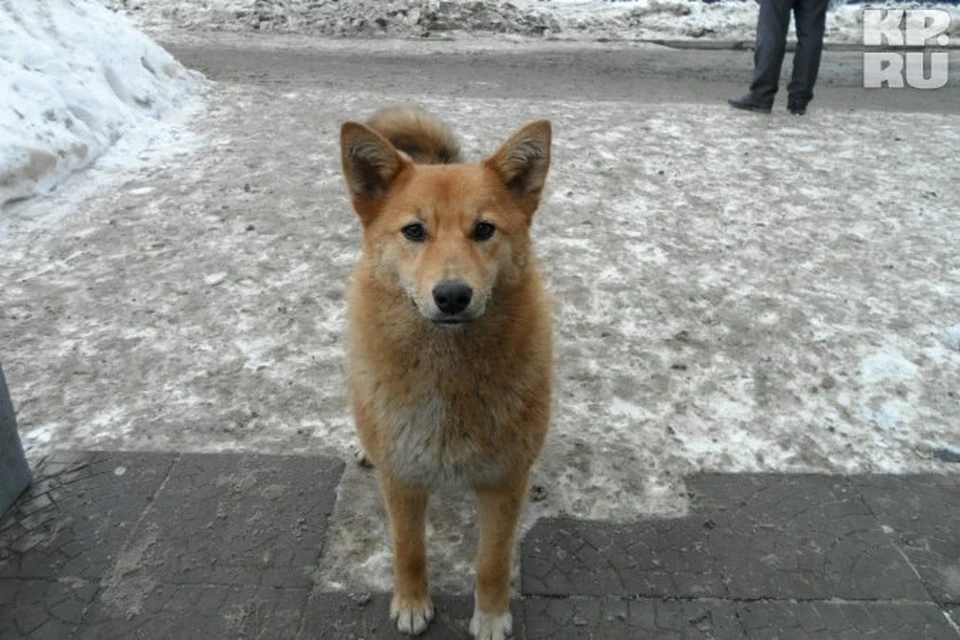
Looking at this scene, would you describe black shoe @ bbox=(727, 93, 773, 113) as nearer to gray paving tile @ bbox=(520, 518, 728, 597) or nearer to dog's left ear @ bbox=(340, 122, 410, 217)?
gray paving tile @ bbox=(520, 518, 728, 597)

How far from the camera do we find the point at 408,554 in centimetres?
244

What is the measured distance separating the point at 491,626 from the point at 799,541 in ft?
4.15

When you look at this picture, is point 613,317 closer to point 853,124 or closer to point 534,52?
point 853,124

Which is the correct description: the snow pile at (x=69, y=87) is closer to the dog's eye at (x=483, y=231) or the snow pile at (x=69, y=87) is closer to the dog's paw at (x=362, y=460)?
→ the dog's paw at (x=362, y=460)

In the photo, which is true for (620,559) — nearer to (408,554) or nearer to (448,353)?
(408,554)

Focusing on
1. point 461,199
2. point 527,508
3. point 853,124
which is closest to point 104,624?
point 527,508

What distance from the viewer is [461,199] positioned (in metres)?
2.37

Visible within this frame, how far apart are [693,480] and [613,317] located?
1314 millimetres

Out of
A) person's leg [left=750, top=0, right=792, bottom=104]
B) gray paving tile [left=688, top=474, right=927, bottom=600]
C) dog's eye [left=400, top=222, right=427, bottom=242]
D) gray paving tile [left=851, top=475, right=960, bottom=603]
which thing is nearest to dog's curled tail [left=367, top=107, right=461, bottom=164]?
dog's eye [left=400, top=222, right=427, bottom=242]

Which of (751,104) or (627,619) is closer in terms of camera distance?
(627,619)

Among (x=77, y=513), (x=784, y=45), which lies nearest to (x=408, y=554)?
(x=77, y=513)

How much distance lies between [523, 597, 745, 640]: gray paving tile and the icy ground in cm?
34

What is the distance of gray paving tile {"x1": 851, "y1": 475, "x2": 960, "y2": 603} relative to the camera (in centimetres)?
265

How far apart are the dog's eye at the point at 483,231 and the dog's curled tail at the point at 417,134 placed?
3.22 feet
